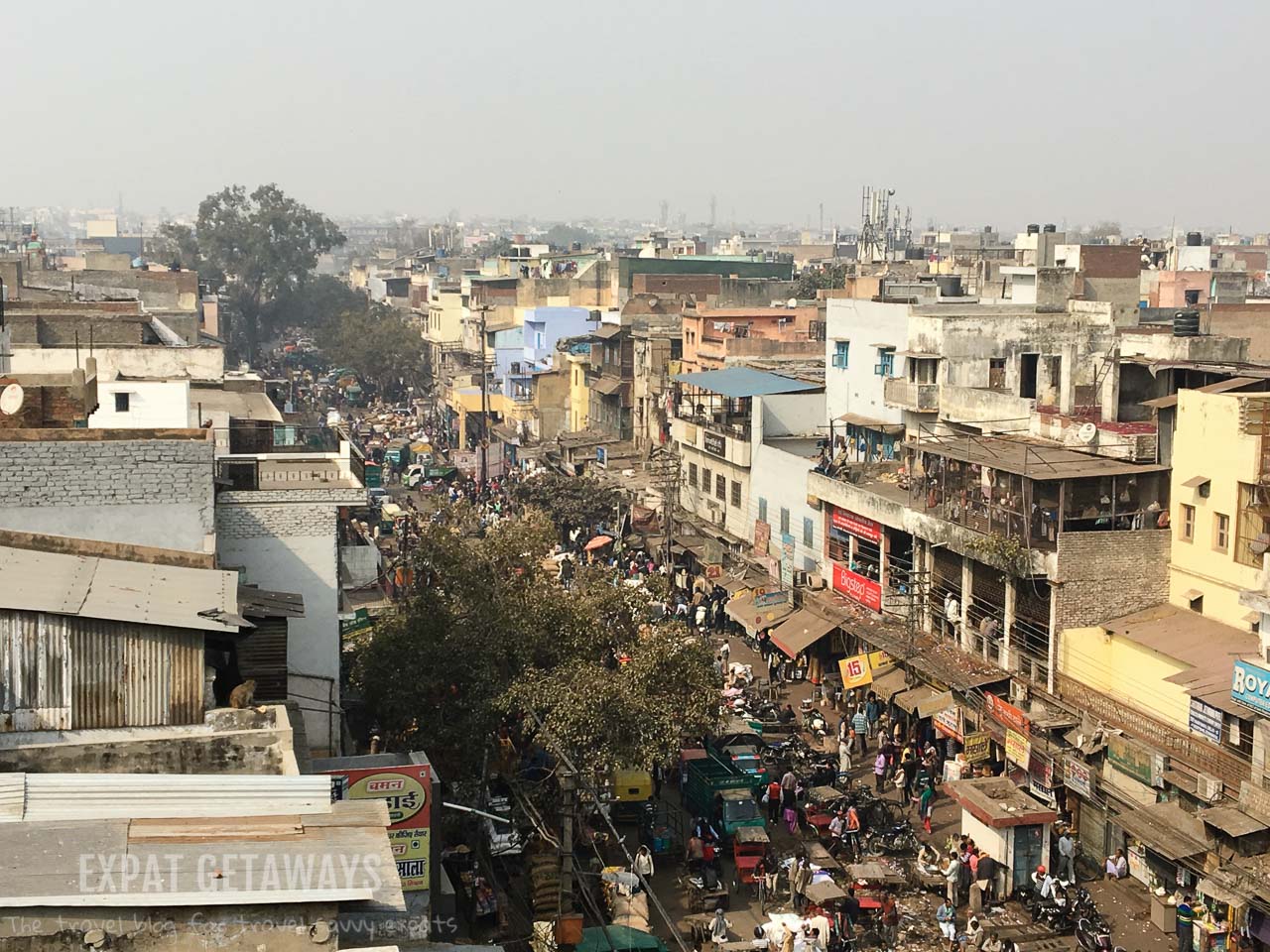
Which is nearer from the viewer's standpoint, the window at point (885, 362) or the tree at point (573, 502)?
the window at point (885, 362)

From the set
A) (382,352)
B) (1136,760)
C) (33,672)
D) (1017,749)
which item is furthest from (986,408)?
(382,352)

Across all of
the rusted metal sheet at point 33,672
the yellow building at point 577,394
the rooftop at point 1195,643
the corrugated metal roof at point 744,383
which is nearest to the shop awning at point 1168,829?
the rooftop at point 1195,643

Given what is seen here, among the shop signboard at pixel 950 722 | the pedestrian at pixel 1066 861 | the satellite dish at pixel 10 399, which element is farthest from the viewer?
the shop signboard at pixel 950 722

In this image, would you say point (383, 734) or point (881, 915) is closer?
point (881, 915)

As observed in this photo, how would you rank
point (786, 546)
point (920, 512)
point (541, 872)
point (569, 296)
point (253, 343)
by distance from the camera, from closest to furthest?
point (541, 872) → point (920, 512) → point (786, 546) → point (569, 296) → point (253, 343)

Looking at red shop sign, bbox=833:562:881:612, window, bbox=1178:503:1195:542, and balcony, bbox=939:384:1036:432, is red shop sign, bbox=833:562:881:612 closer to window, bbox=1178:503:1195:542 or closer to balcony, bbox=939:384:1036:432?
balcony, bbox=939:384:1036:432

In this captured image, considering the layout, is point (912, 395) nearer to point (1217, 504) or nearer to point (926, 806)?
point (1217, 504)

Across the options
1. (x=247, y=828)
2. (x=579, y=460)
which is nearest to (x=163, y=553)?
(x=247, y=828)

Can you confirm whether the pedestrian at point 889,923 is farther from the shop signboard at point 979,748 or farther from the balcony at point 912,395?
the balcony at point 912,395

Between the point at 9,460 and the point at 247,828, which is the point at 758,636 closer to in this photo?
the point at 9,460
